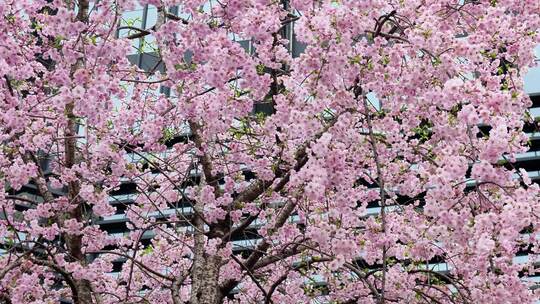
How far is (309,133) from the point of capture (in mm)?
5758

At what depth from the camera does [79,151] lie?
25.1 ft

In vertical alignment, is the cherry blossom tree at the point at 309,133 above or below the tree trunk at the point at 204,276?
above

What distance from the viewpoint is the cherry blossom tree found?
540cm

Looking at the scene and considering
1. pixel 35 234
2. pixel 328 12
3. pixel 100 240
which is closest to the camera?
pixel 328 12

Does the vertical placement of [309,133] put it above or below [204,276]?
above

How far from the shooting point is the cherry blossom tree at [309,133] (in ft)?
17.7

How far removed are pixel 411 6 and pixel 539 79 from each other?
20827 mm

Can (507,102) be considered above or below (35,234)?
above

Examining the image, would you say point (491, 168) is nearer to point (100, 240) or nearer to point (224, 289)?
point (224, 289)

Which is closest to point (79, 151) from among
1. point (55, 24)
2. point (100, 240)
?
point (100, 240)

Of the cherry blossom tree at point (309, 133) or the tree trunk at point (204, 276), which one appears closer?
the cherry blossom tree at point (309, 133)

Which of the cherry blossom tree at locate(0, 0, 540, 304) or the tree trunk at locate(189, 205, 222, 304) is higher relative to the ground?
the cherry blossom tree at locate(0, 0, 540, 304)

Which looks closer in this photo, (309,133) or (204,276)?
(309,133)

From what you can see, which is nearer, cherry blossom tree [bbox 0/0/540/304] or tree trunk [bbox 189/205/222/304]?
cherry blossom tree [bbox 0/0/540/304]
